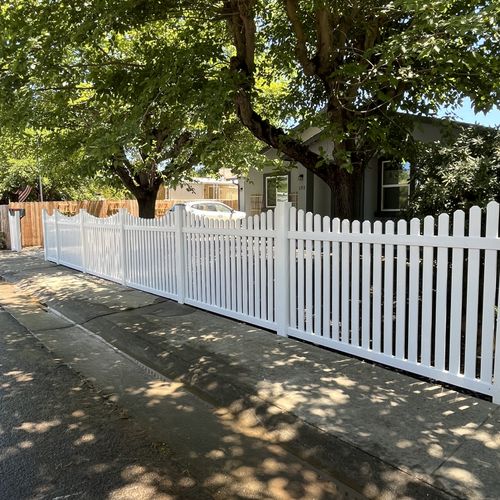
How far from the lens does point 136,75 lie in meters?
7.11

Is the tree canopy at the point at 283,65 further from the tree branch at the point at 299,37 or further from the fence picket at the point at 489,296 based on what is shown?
the fence picket at the point at 489,296

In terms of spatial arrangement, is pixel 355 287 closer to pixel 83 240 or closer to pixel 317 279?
pixel 317 279

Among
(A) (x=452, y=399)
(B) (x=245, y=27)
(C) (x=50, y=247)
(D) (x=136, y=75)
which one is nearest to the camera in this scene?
(A) (x=452, y=399)

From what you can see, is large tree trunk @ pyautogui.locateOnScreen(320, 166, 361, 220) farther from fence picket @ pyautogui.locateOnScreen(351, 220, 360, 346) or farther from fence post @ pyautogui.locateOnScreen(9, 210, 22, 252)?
fence post @ pyautogui.locateOnScreen(9, 210, 22, 252)

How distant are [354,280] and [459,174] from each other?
180cm

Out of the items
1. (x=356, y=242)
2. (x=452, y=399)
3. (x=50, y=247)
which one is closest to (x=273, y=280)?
(x=356, y=242)

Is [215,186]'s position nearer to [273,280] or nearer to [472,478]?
[273,280]

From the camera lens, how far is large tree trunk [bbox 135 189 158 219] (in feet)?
43.8

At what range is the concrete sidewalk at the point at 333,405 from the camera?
298cm

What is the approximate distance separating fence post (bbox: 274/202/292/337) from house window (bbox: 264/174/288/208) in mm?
9168

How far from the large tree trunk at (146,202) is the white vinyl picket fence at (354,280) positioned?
4.70 m

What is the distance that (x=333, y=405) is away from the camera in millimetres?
3885

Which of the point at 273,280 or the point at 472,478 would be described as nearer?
the point at 472,478

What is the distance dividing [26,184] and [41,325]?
23808 millimetres
